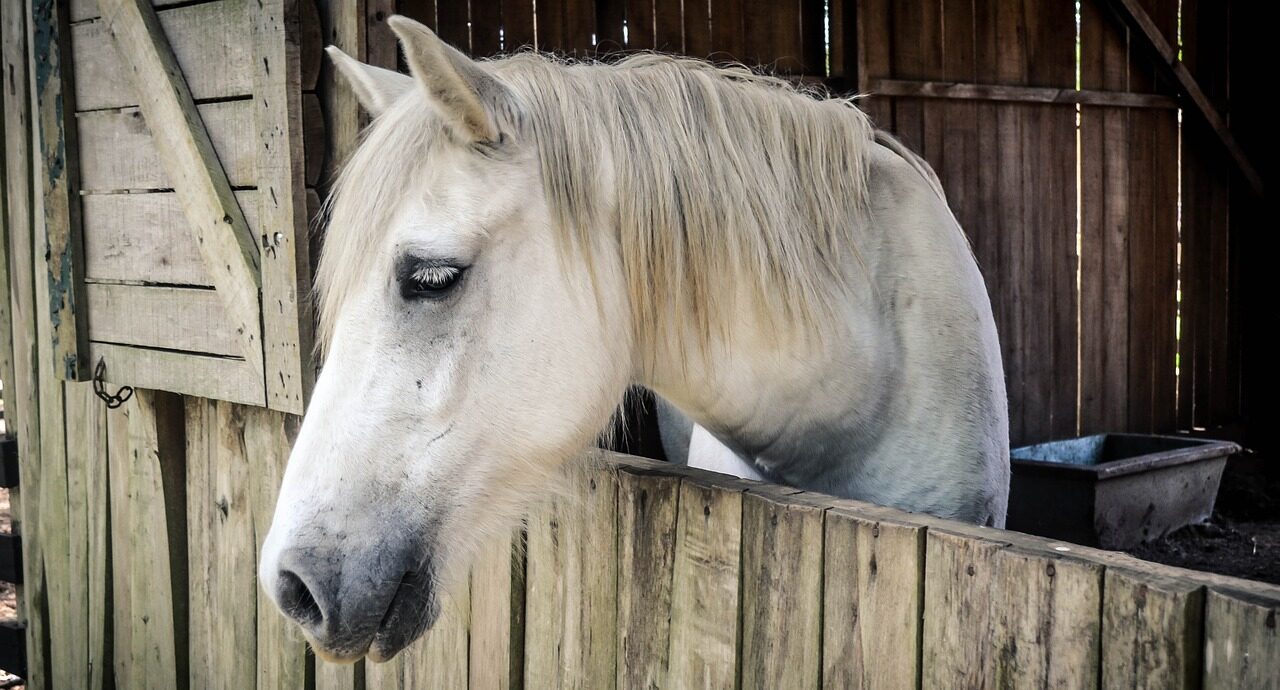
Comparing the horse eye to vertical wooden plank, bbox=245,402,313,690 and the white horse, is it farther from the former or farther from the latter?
vertical wooden plank, bbox=245,402,313,690

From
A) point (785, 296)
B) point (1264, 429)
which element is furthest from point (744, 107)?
point (1264, 429)

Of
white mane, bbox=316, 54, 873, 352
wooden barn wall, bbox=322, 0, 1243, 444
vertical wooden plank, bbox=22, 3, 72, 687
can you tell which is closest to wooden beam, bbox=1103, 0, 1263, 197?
wooden barn wall, bbox=322, 0, 1243, 444

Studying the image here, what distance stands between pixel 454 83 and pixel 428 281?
11.2 inches

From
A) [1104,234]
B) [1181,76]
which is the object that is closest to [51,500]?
[1104,234]

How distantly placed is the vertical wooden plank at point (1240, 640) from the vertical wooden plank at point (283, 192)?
1714mm

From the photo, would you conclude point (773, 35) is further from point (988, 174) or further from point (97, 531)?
point (97, 531)

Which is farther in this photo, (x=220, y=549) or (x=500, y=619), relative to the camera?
(x=220, y=549)

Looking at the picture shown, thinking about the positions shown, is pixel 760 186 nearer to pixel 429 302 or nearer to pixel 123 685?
pixel 429 302

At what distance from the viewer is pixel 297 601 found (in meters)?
1.45

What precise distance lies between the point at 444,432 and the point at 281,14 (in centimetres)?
113

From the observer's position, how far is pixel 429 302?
59.9 inches

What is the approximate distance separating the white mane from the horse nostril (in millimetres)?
439

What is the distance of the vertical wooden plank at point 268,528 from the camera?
2.50 metres

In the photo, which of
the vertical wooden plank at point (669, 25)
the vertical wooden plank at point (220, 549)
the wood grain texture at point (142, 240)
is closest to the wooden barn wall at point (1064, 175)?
the vertical wooden plank at point (669, 25)
